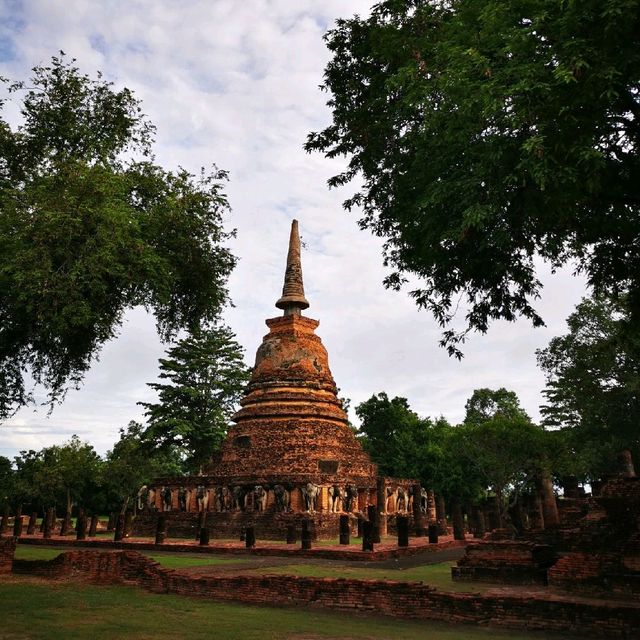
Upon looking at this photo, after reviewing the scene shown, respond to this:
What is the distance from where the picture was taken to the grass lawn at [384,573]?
410 inches

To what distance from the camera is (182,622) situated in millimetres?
7152

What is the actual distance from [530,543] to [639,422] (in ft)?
80.9

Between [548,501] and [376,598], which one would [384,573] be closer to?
[376,598]

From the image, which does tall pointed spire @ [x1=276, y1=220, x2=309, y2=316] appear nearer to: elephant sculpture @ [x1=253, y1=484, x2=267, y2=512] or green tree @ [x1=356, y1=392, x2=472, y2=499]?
elephant sculpture @ [x1=253, y1=484, x2=267, y2=512]

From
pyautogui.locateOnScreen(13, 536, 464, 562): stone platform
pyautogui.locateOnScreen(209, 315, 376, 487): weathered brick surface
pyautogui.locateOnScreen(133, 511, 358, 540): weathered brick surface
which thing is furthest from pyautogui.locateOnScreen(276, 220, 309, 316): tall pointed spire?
pyautogui.locateOnScreen(13, 536, 464, 562): stone platform

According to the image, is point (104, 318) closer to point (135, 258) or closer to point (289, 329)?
point (135, 258)

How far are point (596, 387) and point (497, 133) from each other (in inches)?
1123

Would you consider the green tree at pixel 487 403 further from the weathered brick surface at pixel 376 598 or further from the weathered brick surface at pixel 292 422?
the weathered brick surface at pixel 376 598

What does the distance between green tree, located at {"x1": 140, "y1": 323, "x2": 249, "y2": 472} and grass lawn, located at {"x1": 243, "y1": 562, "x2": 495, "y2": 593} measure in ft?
75.8

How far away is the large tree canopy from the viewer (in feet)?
20.8

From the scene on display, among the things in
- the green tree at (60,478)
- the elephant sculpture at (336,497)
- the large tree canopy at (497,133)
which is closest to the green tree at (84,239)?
the large tree canopy at (497,133)

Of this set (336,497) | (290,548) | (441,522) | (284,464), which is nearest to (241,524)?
(284,464)

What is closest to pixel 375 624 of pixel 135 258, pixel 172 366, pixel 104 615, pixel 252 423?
pixel 104 615

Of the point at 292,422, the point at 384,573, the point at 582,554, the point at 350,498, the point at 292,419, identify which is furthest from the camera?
the point at 292,419
